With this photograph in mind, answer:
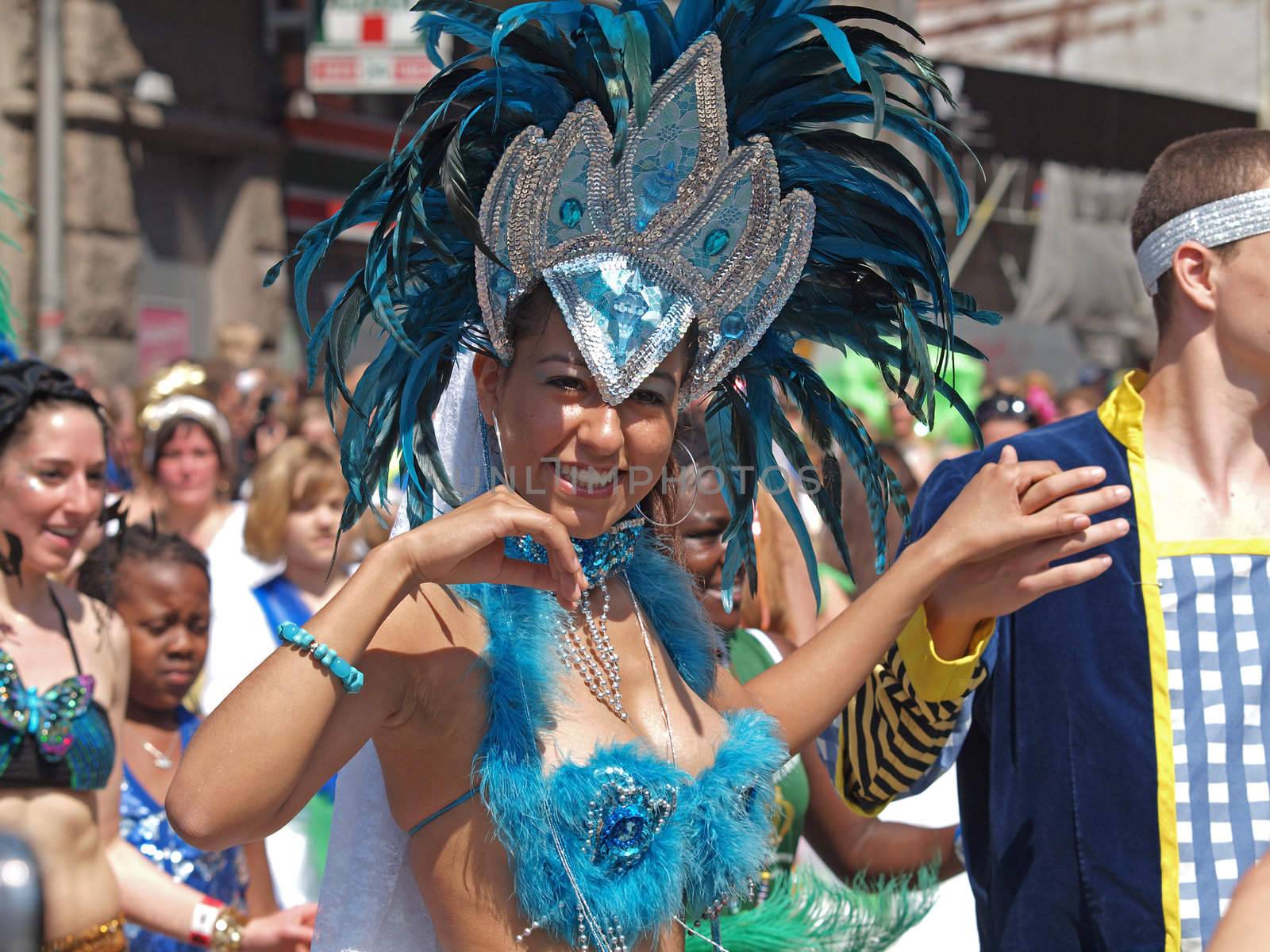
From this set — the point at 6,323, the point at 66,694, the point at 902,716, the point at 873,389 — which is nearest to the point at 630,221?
the point at 902,716

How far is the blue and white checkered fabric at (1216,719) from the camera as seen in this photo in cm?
243

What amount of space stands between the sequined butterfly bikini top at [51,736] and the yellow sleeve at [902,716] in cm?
182

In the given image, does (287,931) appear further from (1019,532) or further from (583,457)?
(1019,532)

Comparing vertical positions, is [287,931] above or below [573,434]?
below

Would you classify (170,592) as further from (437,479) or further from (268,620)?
(437,479)

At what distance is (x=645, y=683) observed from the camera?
235cm

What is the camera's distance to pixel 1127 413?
104 inches

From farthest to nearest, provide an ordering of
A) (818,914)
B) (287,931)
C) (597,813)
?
(287,931)
(818,914)
(597,813)

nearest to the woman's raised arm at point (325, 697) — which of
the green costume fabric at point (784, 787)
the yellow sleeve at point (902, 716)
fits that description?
the yellow sleeve at point (902, 716)

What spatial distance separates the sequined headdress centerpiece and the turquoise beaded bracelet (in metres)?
0.53

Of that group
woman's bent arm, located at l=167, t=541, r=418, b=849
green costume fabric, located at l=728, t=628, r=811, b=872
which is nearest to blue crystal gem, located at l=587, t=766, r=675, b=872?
woman's bent arm, located at l=167, t=541, r=418, b=849

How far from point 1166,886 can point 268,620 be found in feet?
10.7

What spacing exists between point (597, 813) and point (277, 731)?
48 centimetres

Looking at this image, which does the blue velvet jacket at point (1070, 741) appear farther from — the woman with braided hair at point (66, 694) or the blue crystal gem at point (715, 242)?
the woman with braided hair at point (66, 694)
